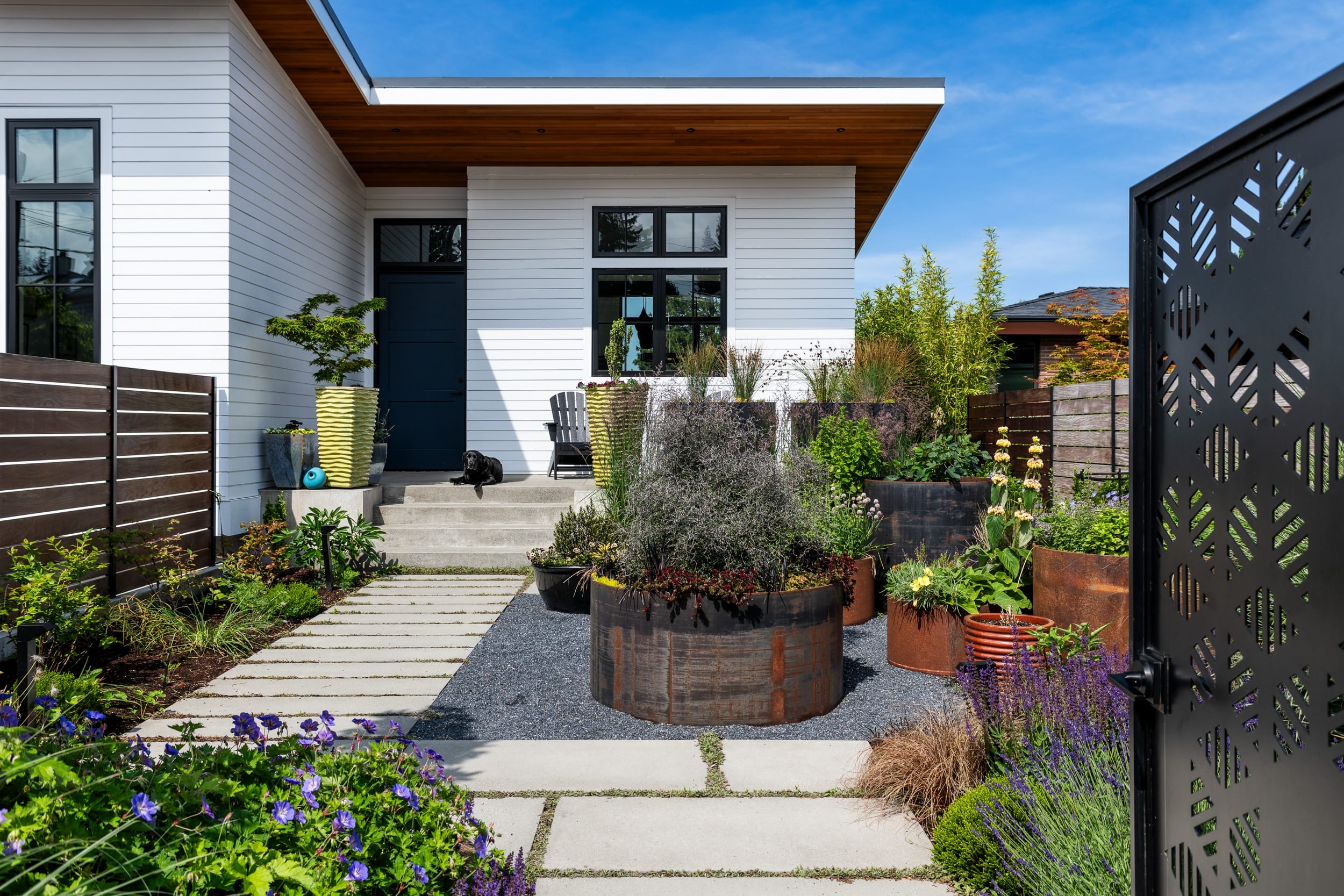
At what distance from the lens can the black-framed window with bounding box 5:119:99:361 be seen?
5953mm

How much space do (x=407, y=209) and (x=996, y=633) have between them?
7.55 m

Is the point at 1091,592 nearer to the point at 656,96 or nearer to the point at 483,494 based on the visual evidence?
the point at 483,494

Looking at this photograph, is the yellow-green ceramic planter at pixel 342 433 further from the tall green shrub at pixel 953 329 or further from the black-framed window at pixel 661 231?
the tall green shrub at pixel 953 329

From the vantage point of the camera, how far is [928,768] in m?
2.28

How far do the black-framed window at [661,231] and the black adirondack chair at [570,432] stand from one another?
59.8 inches

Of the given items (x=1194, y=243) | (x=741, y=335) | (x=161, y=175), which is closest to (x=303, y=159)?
(x=161, y=175)

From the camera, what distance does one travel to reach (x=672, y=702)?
3.04 meters

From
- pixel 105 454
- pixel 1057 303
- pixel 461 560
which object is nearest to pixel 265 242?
pixel 105 454

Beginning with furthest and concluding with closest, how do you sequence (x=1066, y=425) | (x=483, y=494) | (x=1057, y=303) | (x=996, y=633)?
(x=1057, y=303) → (x=483, y=494) → (x=1066, y=425) → (x=996, y=633)

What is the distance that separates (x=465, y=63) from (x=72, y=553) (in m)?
5.82

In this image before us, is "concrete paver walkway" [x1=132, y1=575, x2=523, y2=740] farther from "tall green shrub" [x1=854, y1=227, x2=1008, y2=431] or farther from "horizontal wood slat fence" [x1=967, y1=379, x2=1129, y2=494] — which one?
"tall green shrub" [x1=854, y1=227, x2=1008, y2=431]

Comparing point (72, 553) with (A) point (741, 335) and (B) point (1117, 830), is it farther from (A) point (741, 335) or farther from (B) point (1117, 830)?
(A) point (741, 335)

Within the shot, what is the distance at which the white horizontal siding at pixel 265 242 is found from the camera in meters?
5.97

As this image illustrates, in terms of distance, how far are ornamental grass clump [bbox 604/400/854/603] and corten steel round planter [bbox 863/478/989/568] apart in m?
1.65
